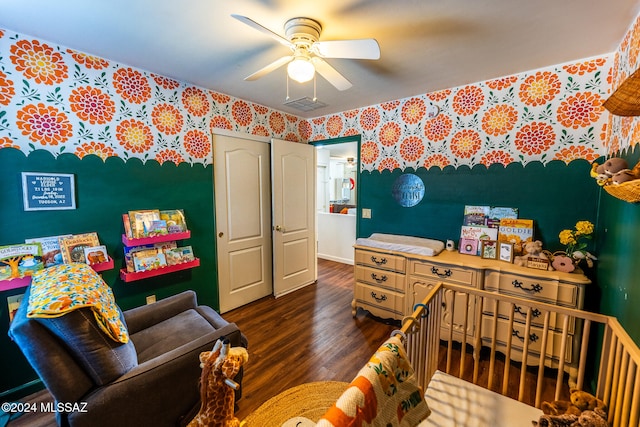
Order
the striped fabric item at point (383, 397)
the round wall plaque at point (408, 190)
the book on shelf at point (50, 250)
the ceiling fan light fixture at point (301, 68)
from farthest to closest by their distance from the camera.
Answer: the round wall plaque at point (408, 190) → the book on shelf at point (50, 250) → the ceiling fan light fixture at point (301, 68) → the striped fabric item at point (383, 397)

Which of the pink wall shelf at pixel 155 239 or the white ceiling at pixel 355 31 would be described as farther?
the pink wall shelf at pixel 155 239

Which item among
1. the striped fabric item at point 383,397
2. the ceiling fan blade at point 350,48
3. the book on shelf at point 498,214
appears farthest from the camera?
the book on shelf at point 498,214

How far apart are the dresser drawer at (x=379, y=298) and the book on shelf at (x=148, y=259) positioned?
191 centimetres

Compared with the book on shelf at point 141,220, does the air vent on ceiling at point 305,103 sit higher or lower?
higher

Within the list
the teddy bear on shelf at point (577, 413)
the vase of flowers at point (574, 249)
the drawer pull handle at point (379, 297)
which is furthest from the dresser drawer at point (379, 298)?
the teddy bear on shelf at point (577, 413)

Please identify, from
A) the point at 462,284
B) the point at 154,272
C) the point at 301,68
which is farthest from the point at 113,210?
the point at 462,284

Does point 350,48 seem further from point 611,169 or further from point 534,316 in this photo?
point 534,316

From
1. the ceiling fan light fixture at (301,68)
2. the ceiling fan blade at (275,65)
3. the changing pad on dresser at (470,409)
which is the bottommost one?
the changing pad on dresser at (470,409)

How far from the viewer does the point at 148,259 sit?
2305 millimetres

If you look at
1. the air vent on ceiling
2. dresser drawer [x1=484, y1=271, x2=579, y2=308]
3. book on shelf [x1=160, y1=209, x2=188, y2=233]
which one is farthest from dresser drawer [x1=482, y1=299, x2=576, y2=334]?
book on shelf [x1=160, y1=209, x2=188, y2=233]

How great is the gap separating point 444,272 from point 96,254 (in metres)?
2.82

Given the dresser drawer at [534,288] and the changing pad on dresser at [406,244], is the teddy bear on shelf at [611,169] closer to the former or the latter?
the dresser drawer at [534,288]

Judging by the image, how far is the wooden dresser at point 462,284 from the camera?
1.92 m

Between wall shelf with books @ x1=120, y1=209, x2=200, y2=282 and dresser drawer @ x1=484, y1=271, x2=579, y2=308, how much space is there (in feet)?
8.56
